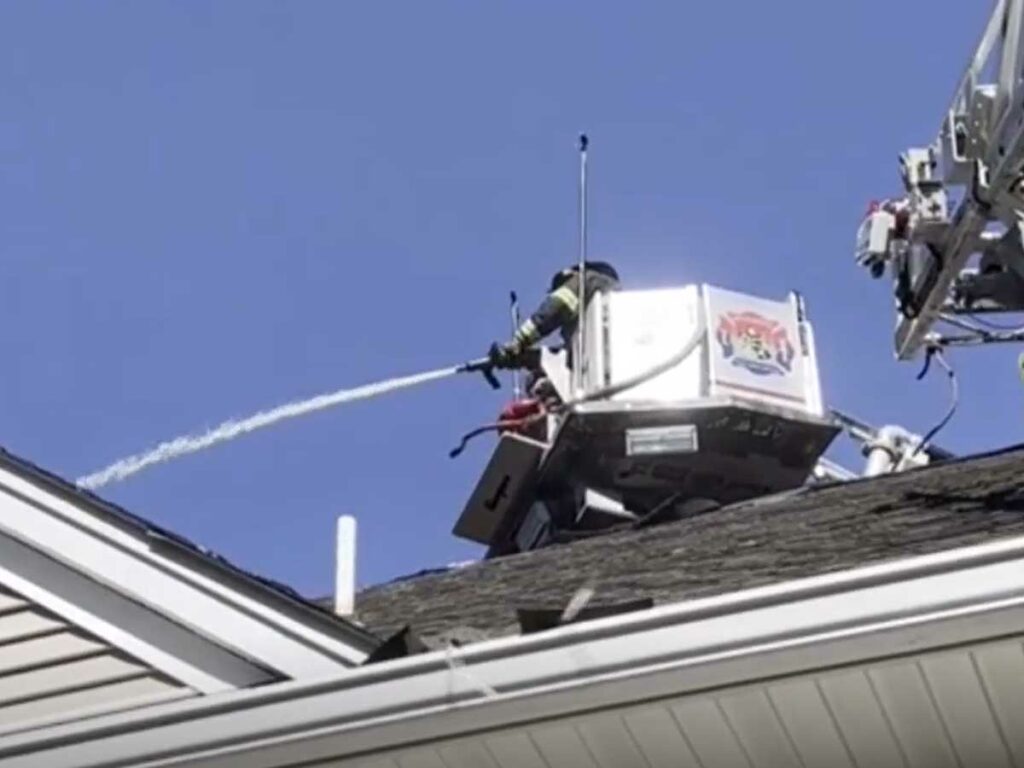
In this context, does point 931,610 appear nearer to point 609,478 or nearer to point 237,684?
point 237,684

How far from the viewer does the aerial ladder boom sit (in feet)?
26.2

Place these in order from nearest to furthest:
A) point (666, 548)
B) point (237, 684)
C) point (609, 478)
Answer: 1. point (237, 684)
2. point (666, 548)
3. point (609, 478)

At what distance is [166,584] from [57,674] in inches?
13.7

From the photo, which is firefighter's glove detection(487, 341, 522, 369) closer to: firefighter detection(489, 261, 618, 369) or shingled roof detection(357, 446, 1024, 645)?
firefighter detection(489, 261, 618, 369)

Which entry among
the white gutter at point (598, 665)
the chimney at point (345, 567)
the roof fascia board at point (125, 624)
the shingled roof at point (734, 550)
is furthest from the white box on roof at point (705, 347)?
the white gutter at point (598, 665)

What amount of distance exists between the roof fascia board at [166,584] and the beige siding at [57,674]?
155 millimetres

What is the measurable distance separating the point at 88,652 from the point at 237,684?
16.9 inches

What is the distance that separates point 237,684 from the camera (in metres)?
5.08

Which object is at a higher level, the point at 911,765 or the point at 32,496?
the point at 32,496

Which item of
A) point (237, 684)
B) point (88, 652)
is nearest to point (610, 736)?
point (237, 684)

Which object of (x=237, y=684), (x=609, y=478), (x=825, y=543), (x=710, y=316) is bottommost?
(x=237, y=684)

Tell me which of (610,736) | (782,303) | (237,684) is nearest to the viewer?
(610,736)

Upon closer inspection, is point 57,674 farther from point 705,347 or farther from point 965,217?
point 705,347

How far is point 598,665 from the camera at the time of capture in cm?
441
